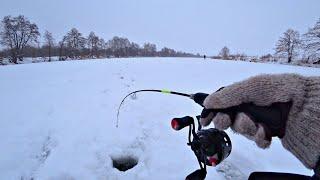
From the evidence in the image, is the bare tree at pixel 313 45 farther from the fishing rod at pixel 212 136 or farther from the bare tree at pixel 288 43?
the fishing rod at pixel 212 136

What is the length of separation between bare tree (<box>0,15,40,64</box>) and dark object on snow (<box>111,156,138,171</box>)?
197 ft

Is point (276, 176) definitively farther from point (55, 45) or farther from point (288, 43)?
point (55, 45)

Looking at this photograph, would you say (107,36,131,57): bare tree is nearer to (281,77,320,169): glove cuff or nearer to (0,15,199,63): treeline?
(0,15,199,63): treeline

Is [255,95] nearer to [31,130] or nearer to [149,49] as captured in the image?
[31,130]

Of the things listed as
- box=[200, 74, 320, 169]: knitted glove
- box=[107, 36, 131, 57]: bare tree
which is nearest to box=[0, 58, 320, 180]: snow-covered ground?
box=[200, 74, 320, 169]: knitted glove

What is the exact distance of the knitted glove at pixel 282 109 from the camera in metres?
1.45

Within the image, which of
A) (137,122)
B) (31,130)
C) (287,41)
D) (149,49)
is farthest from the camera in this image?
(149,49)

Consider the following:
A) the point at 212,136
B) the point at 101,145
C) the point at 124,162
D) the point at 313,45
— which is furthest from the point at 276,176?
the point at 313,45

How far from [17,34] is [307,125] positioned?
67846 millimetres

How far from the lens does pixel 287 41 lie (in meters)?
51.0

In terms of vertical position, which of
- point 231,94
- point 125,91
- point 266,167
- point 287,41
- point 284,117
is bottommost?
point 266,167

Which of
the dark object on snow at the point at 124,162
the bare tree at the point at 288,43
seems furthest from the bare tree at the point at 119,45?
the dark object on snow at the point at 124,162

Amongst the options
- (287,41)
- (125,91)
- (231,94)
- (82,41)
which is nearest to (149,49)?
(82,41)

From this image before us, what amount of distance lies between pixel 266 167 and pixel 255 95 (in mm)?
3356
